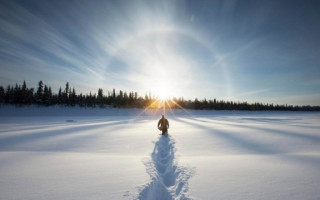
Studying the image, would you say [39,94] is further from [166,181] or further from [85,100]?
[166,181]

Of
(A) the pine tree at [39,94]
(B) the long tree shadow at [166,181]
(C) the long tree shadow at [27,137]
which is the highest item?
(A) the pine tree at [39,94]

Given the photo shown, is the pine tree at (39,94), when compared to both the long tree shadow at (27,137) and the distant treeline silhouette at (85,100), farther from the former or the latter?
the long tree shadow at (27,137)

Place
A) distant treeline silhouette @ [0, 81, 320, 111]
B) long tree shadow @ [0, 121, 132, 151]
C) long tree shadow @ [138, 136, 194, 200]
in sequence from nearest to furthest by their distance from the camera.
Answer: long tree shadow @ [138, 136, 194, 200] < long tree shadow @ [0, 121, 132, 151] < distant treeline silhouette @ [0, 81, 320, 111]

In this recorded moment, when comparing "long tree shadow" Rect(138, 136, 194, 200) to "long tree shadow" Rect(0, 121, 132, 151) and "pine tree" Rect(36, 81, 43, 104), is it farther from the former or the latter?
"pine tree" Rect(36, 81, 43, 104)

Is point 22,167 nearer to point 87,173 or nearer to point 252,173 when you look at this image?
point 87,173

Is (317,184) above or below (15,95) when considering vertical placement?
below

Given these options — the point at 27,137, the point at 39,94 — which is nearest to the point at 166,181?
the point at 27,137

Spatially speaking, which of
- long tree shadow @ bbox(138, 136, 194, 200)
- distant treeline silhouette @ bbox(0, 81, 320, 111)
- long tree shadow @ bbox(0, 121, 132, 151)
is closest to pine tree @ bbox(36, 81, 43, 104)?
distant treeline silhouette @ bbox(0, 81, 320, 111)


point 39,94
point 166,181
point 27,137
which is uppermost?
point 39,94

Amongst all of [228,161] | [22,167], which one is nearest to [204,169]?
[228,161]

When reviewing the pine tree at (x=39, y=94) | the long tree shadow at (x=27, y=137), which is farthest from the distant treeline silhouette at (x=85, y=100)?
the long tree shadow at (x=27, y=137)

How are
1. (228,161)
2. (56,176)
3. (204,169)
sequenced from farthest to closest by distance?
(228,161)
(204,169)
(56,176)

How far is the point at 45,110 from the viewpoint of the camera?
2537 inches

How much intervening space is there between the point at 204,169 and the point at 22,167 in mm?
6045
